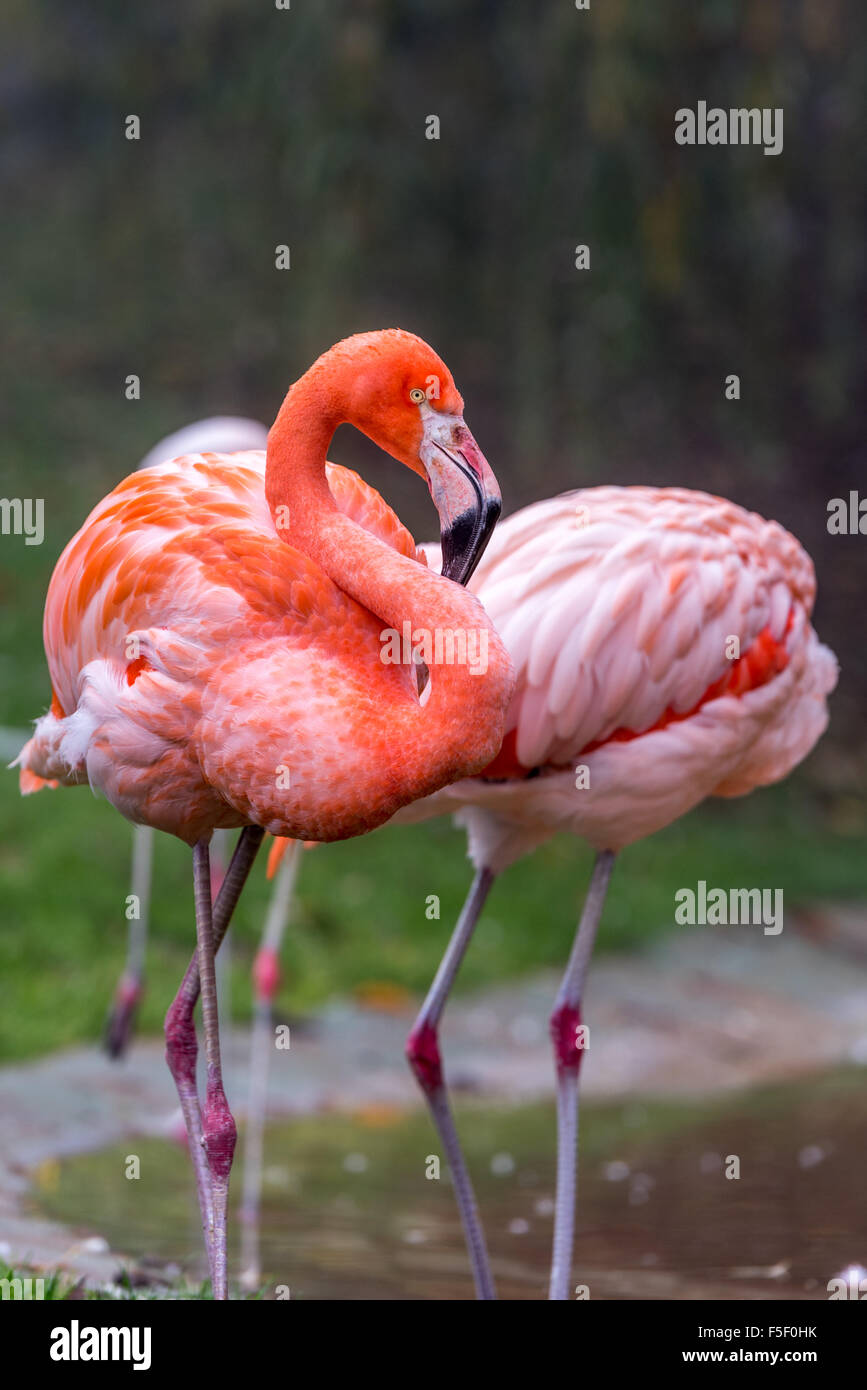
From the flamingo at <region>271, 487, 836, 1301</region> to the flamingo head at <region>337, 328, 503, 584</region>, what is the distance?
0.88 metres

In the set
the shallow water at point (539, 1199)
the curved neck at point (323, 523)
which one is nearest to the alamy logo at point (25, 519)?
the shallow water at point (539, 1199)

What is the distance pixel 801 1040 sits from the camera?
682cm

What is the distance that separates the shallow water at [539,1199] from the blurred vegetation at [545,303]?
3.79ft

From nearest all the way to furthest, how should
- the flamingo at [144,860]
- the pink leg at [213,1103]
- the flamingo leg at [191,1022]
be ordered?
the pink leg at [213,1103] → the flamingo leg at [191,1022] → the flamingo at [144,860]

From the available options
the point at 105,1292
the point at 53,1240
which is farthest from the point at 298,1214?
the point at 105,1292

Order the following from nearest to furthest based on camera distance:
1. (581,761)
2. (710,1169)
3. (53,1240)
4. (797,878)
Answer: (581,761)
(53,1240)
(710,1169)
(797,878)

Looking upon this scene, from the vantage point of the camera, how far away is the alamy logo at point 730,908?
782cm

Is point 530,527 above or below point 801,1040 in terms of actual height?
above

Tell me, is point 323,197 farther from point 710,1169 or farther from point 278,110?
point 710,1169

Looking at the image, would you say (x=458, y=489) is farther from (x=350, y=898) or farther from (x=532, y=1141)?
(x=350, y=898)

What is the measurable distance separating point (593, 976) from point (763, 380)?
2.88 meters
